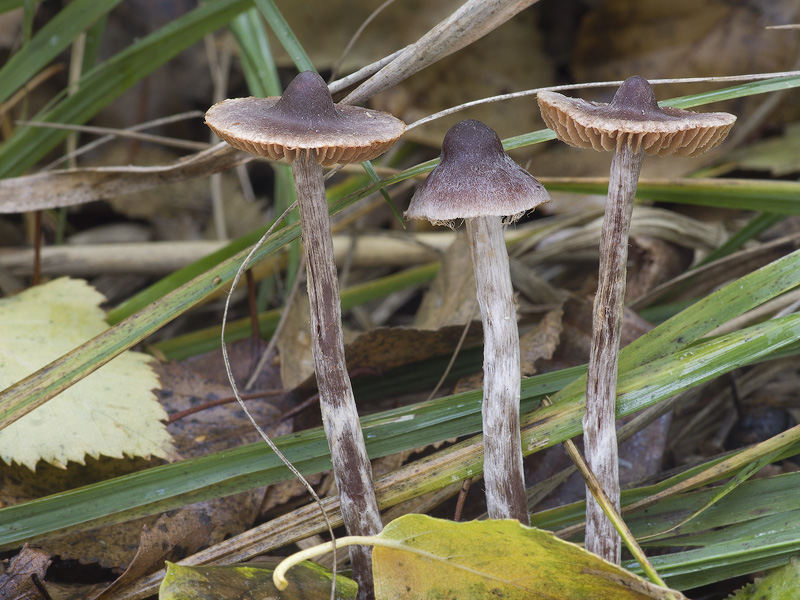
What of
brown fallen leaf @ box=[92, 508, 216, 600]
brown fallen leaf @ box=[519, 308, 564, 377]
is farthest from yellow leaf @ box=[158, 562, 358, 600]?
brown fallen leaf @ box=[519, 308, 564, 377]

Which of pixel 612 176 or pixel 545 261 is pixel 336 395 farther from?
pixel 545 261

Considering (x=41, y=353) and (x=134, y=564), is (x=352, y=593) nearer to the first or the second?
(x=134, y=564)

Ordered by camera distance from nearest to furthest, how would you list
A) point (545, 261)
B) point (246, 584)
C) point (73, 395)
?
point (246, 584), point (73, 395), point (545, 261)

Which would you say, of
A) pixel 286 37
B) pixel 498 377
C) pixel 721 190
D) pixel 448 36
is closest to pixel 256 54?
pixel 286 37

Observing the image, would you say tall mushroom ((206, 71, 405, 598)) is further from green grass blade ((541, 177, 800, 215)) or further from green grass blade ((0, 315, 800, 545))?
green grass blade ((541, 177, 800, 215))

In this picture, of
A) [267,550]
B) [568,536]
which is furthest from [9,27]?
[568,536]

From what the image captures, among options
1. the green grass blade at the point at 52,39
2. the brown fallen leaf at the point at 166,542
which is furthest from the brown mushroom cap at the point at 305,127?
the green grass blade at the point at 52,39

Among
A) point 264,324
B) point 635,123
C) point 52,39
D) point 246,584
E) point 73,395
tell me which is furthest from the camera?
point 264,324
